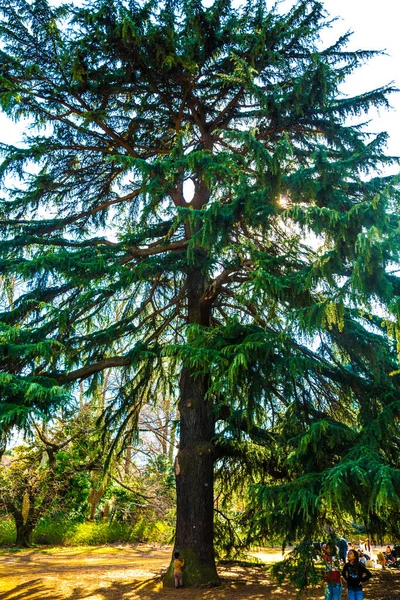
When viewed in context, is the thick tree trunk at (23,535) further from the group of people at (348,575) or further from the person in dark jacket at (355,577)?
the person in dark jacket at (355,577)

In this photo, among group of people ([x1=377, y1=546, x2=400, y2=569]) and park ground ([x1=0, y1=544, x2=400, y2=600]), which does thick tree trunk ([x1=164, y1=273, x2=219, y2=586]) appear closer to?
park ground ([x1=0, y1=544, x2=400, y2=600])

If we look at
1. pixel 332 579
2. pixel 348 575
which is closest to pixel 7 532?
pixel 332 579

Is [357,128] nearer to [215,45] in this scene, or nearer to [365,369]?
[215,45]

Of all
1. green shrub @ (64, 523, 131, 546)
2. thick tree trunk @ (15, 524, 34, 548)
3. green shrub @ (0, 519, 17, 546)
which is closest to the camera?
thick tree trunk @ (15, 524, 34, 548)

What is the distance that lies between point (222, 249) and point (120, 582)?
6548mm

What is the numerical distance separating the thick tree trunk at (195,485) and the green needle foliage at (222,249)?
0.20 feet

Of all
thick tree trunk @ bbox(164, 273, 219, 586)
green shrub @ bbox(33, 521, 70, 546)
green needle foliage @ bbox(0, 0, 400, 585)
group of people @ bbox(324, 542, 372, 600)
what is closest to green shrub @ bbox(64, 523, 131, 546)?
green shrub @ bbox(33, 521, 70, 546)

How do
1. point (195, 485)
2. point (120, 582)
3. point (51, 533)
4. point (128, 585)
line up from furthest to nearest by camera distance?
point (51, 533) < point (120, 582) < point (195, 485) < point (128, 585)

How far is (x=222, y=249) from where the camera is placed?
697cm

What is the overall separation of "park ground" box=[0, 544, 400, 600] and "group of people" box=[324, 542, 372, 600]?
4.24ft

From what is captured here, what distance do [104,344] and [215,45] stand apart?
662 centimetres

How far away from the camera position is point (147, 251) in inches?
354

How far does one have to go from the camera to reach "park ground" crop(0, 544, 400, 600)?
287 inches

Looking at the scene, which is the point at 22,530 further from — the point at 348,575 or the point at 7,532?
the point at 348,575
